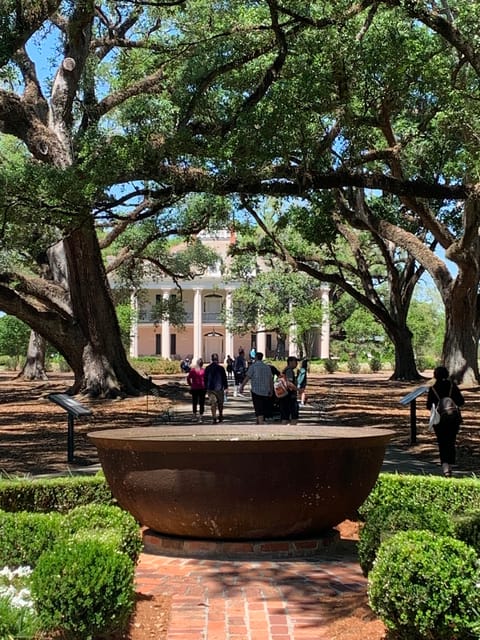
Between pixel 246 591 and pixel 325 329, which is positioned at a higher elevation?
pixel 325 329

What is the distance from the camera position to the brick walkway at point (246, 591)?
195 inches

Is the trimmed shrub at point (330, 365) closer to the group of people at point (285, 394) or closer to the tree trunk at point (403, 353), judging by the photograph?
the tree trunk at point (403, 353)

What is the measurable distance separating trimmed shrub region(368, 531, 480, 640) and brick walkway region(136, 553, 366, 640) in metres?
0.59

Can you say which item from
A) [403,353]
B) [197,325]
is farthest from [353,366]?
[197,325]

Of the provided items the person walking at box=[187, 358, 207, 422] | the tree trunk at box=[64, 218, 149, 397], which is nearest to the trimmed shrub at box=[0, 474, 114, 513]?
the person walking at box=[187, 358, 207, 422]

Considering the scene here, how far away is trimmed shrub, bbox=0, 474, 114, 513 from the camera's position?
27.0 ft

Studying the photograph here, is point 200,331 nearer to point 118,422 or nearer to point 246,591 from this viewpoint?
point 118,422

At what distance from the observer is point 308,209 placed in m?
28.6

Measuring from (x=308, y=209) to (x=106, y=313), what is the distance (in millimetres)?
7825

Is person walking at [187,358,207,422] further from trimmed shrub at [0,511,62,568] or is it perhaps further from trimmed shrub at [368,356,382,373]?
trimmed shrub at [368,356,382,373]

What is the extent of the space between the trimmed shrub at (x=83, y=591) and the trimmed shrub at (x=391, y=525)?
1862 millimetres

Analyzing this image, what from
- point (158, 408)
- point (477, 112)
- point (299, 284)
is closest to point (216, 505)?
point (477, 112)

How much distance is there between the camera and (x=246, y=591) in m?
5.75

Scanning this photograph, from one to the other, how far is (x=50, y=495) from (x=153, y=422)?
998cm
